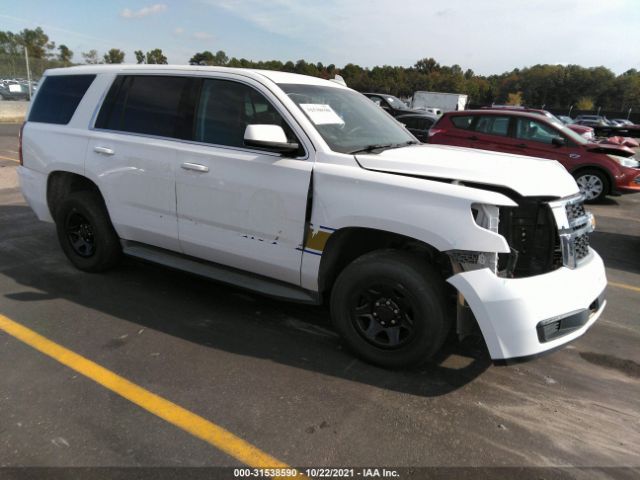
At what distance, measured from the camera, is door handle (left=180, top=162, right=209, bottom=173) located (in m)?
3.67

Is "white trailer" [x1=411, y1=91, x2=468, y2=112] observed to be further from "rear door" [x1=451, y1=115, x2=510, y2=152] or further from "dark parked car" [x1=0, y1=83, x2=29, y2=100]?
"rear door" [x1=451, y1=115, x2=510, y2=152]

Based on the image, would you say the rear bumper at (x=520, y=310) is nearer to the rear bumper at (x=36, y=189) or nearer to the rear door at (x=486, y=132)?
the rear bumper at (x=36, y=189)

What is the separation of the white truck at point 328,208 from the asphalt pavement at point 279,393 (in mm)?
383

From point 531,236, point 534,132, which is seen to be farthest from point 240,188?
point 534,132

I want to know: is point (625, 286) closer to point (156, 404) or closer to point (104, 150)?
point (156, 404)

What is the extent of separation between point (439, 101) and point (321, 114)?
149 feet

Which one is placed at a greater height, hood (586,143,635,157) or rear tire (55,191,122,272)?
hood (586,143,635,157)

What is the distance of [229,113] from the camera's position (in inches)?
148

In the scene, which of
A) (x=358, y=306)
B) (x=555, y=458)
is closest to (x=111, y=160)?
(x=358, y=306)

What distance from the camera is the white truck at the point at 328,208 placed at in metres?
2.80

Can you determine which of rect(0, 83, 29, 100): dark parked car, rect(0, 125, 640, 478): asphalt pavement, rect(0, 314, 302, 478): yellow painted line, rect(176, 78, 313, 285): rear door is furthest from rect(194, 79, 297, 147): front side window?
rect(0, 83, 29, 100): dark parked car

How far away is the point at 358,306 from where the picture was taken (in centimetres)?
325

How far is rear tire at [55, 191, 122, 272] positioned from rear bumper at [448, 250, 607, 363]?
3287 mm

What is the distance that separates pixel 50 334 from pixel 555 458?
11.4ft
